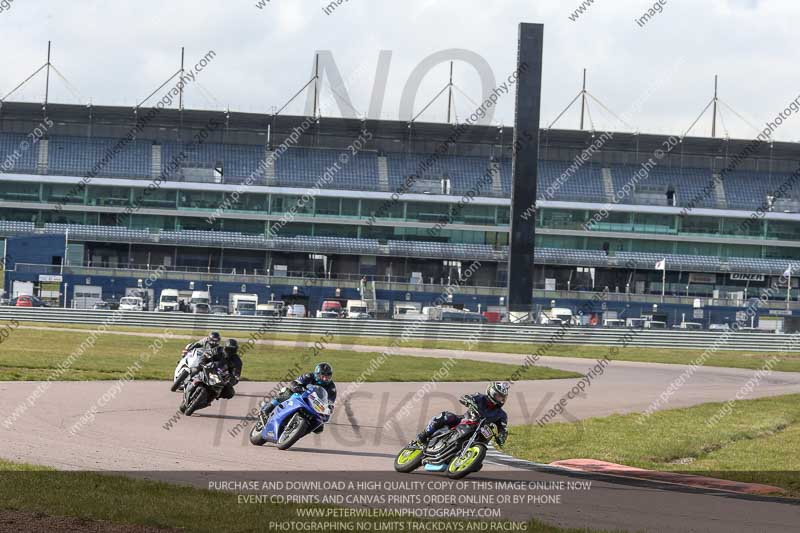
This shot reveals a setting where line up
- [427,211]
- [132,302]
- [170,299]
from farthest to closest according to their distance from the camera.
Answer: [427,211]
[170,299]
[132,302]

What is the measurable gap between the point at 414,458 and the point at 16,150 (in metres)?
77.9

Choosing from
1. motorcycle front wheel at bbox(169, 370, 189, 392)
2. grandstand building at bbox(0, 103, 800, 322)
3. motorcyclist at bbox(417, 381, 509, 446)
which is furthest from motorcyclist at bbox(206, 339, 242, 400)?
grandstand building at bbox(0, 103, 800, 322)

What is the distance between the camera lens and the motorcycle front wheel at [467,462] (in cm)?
1389

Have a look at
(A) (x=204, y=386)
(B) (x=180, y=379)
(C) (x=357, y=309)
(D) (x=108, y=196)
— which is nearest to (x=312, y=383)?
(A) (x=204, y=386)

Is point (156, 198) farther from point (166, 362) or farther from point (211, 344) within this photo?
point (211, 344)

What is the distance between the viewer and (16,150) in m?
85.4

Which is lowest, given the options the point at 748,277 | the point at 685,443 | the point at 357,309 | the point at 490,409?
the point at 685,443

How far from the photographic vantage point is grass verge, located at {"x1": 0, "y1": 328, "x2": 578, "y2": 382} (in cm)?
2878

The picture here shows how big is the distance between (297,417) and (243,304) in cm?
5363

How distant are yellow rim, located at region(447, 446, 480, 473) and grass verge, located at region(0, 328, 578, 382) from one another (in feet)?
47.4

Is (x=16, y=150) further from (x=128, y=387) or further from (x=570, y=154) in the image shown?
(x=128, y=387)

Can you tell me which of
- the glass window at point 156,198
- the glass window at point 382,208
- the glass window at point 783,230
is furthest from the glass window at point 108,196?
the glass window at point 783,230

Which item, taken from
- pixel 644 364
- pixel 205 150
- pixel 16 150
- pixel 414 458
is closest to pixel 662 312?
pixel 644 364

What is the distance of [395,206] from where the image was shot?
83.9 meters
